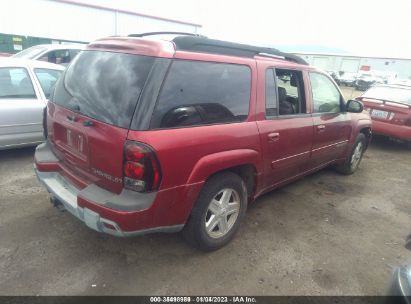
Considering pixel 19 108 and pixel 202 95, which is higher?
pixel 202 95

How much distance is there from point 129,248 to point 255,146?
1.54 m

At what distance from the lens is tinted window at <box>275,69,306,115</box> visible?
343 centimetres

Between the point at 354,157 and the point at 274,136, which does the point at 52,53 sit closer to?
the point at 274,136

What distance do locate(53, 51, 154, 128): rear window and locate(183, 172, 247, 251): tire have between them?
37.1 inches

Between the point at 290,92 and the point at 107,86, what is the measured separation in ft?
7.04

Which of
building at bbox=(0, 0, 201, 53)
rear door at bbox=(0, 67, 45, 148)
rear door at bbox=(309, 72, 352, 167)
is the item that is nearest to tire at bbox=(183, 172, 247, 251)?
rear door at bbox=(309, 72, 352, 167)

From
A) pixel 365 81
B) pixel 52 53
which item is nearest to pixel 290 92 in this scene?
pixel 52 53

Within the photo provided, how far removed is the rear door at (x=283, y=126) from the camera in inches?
125

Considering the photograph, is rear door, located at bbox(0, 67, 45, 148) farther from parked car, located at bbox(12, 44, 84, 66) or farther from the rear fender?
parked car, located at bbox(12, 44, 84, 66)

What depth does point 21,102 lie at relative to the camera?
4.71m

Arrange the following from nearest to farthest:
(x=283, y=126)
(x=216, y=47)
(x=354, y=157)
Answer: (x=216, y=47) < (x=283, y=126) < (x=354, y=157)

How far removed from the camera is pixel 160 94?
7.57 ft

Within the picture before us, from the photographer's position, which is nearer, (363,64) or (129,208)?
(129,208)

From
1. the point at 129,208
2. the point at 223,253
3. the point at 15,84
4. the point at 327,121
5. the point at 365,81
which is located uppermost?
the point at 15,84
